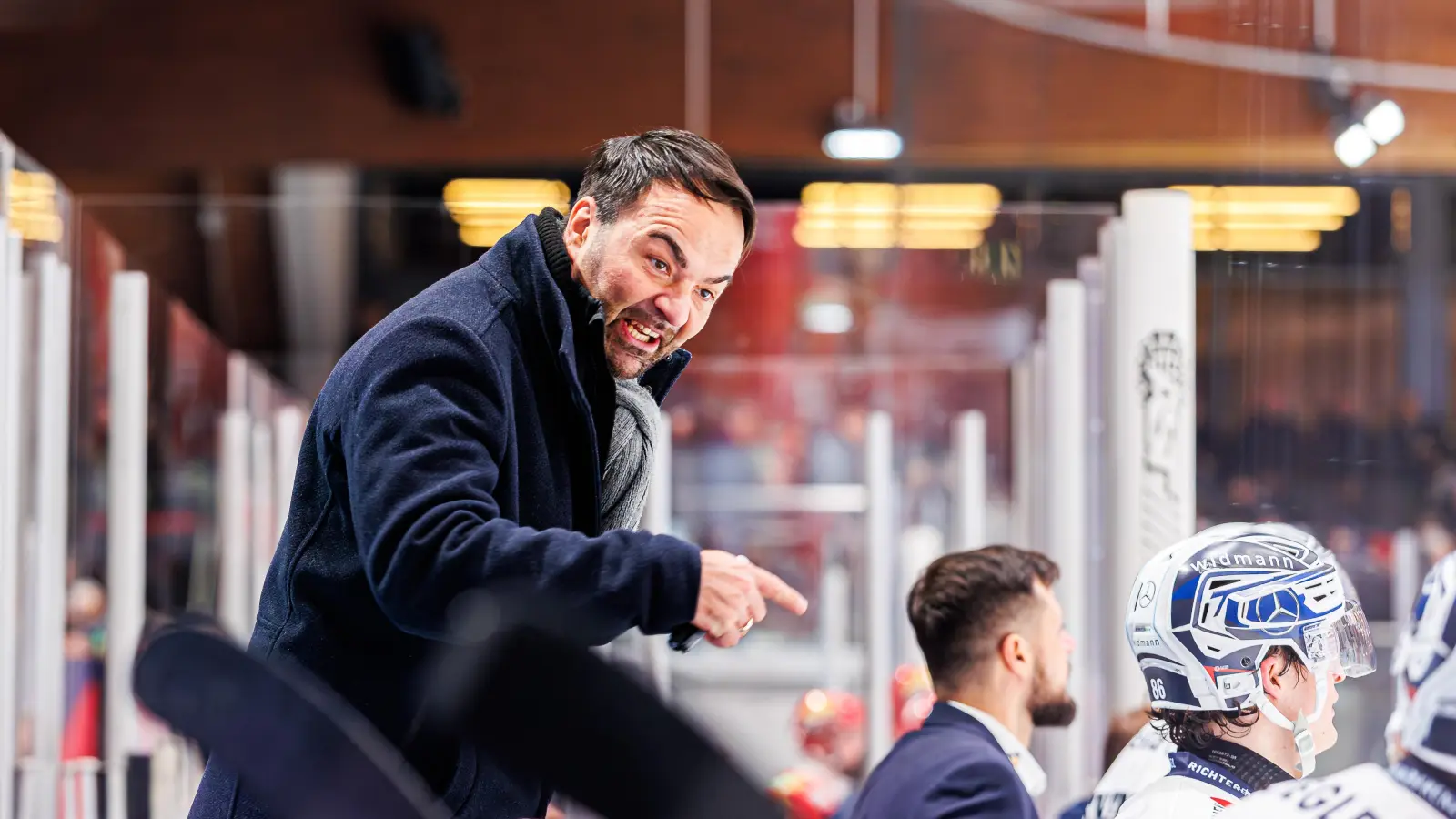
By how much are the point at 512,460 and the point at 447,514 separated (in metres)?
0.19

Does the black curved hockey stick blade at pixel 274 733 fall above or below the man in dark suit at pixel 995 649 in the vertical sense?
above

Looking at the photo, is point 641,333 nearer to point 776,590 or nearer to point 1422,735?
point 776,590

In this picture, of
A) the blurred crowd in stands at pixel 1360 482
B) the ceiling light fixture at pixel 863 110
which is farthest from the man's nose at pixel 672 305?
the ceiling light fixture at pixel 863 110

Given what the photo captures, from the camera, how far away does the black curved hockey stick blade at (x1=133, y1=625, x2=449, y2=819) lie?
1177mm

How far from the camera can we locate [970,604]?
282 cm

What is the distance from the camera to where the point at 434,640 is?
1.67 meters

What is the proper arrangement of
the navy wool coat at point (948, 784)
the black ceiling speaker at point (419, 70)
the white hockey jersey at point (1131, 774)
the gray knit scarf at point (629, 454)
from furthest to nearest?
the black ceiling speaker at point (419, 70) → the navy wool coat at point (948, 784) → the white hockey jersey at point (1131, 774) → the gray knit scarf at point (629, 454)

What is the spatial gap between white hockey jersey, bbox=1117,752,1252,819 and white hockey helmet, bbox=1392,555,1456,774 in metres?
0.50

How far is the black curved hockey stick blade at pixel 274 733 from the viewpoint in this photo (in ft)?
3.86

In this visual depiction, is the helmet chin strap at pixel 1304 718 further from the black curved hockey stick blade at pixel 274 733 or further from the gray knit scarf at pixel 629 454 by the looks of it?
the black curved hockey stick blade at pixel 274 733

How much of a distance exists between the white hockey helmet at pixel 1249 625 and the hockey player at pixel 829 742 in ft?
10.9

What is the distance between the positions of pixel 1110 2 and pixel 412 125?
326 cm

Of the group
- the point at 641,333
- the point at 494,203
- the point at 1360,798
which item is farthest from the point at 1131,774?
the point at 494,203

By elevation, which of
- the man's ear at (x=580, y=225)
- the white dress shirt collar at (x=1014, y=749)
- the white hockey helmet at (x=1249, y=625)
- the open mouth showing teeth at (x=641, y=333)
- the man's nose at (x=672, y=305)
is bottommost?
the white dress shirt collar at (x=1014, y=749)
